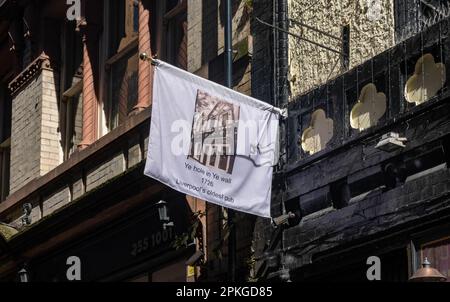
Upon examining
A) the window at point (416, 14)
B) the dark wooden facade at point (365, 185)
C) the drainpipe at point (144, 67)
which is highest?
the drainpipe at point (144, 67)

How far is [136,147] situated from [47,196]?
3.44m

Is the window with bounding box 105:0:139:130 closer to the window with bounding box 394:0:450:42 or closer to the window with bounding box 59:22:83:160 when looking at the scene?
the window with bounding box 59:22:83:160

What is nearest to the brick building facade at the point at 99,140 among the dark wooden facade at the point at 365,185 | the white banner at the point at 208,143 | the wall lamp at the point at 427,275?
the dark wooden facade at the point at 365,185

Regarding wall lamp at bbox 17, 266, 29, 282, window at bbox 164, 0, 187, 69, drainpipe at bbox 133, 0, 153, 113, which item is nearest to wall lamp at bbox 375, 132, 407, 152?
window at bbox 164, 0, 187, 69

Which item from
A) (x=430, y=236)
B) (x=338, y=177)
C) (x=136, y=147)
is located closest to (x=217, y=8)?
(x=136, y=147)

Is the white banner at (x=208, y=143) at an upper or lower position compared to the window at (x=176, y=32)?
lower

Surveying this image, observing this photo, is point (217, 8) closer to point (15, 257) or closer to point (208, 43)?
point (208, 43)

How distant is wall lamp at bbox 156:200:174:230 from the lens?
1761 centimetres

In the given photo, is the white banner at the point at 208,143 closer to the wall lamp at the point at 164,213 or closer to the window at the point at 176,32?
the wall lamp at the point at 164,213

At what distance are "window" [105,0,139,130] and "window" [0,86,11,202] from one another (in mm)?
4667

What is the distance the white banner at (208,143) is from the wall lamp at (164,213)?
274cm

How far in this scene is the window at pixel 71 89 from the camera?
22997mm

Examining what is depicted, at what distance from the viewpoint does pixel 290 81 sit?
52.5 feet

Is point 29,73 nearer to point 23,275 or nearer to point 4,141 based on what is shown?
point 4,141
